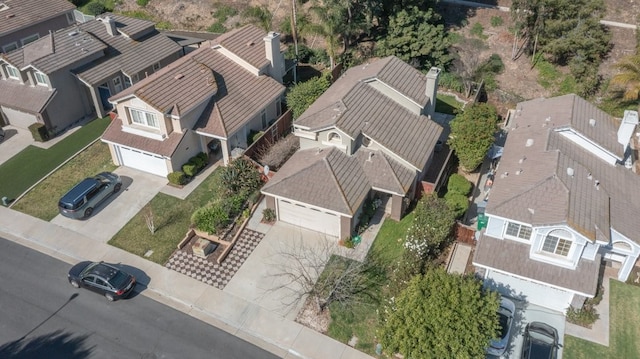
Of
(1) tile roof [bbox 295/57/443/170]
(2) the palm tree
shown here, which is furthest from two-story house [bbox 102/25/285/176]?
(2) the palm tree

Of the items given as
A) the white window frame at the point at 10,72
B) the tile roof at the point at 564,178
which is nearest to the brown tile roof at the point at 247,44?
the white window frame at the point at 10,72

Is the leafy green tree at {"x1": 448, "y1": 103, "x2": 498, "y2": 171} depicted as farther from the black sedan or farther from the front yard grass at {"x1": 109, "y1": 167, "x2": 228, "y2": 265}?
the black sedan

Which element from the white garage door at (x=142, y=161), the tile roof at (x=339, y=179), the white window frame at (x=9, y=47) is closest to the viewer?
the tile roof at (x=339, y=179)

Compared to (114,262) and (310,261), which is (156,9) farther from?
(310,261)

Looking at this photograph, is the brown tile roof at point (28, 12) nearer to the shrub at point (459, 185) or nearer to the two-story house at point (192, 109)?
the two-story house at point (192, 109)

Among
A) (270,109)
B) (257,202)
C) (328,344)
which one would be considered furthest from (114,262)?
(270,109)

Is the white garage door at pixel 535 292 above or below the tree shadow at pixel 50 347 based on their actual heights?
above
